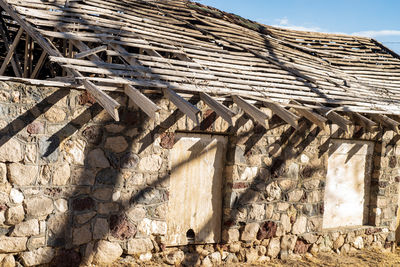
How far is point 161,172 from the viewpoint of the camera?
18.9 ft

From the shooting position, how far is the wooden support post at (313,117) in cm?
627

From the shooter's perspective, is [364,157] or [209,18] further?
[209,18]

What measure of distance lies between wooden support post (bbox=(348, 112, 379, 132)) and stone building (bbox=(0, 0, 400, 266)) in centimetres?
4

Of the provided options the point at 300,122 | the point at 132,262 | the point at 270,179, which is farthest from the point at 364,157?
the point at 132,262

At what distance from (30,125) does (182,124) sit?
190cm

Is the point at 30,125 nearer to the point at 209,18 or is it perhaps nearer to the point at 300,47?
the point at 209,18

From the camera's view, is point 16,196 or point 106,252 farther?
point 106,252

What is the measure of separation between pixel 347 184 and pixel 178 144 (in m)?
3.39

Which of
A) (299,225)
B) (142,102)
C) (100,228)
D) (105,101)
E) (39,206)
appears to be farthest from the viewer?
(299,225)

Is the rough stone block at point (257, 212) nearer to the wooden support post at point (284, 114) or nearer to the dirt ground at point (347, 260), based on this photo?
the dirt ground at point (347, 260)

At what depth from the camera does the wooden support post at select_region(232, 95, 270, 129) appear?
535 cm

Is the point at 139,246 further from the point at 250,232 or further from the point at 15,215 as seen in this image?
the point at 250,232

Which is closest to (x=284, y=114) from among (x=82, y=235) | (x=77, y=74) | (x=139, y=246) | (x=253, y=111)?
(x=253, y=111)

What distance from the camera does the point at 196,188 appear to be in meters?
6.26
